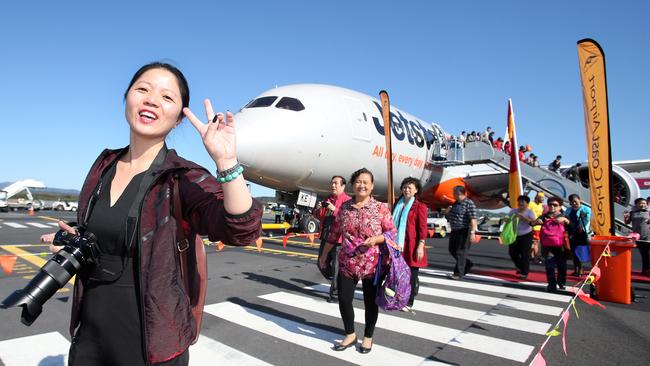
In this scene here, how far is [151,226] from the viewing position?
140 centimetres

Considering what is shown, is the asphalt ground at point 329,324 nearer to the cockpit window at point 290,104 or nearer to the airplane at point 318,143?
the airplane at point 318,143

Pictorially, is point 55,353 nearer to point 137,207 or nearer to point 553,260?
point 137,207

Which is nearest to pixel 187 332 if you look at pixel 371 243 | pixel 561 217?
pixel 371 243

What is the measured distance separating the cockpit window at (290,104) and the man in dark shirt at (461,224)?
15.9 feet

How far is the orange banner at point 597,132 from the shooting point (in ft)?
19.0

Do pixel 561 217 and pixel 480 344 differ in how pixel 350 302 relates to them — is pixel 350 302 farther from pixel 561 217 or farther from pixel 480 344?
pixel 561 217

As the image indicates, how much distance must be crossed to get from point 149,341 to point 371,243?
7.79ft

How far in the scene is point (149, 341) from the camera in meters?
1.35

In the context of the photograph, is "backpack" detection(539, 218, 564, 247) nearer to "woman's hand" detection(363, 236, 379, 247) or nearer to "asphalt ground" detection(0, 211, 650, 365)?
"asphalt ground" detection(0, 211, 650, 365)

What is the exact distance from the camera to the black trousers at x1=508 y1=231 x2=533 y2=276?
7.52 metres

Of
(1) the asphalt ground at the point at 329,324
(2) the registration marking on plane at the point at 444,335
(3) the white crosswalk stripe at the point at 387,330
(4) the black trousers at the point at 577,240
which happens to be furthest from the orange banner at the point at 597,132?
(2) the registration marking on plane at the point at 444,335

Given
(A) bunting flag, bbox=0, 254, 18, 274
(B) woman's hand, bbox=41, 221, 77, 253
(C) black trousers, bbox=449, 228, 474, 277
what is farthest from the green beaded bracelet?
(C) black trousers, bbox=449, 228, 474, 277

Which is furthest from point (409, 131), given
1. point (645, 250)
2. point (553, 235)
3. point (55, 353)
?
point (55, 353)

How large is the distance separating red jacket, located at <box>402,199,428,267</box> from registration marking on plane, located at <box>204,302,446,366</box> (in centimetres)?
164
